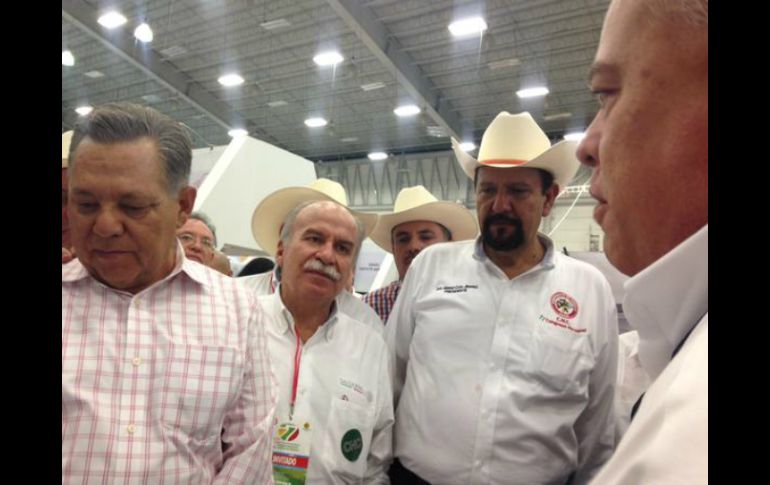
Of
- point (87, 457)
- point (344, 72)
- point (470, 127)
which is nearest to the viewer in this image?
point (87, 457)

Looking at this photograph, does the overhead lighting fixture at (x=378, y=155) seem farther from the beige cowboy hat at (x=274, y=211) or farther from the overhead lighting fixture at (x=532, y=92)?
the beige cowboy hat at (x=274, y=211)

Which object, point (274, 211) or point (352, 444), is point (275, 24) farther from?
point (352, 444)

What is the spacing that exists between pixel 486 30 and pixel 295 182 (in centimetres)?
533

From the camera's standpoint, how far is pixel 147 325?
4.19 ft

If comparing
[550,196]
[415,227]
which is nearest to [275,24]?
[415,227]

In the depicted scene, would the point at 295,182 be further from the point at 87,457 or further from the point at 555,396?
the point at 87,457

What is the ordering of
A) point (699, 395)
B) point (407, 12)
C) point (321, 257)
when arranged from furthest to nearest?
1. point (407, 12)
2. point (321, 257)
3. point (699, 395)

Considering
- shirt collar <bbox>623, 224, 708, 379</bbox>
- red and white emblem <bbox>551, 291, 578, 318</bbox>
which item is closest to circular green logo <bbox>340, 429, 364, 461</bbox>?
red and white emblem <bbox>551, 291, 578, 318</bbox>

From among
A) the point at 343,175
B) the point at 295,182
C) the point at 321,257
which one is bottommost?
the point at 321,257

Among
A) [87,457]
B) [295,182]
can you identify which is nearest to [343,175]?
[295,182]

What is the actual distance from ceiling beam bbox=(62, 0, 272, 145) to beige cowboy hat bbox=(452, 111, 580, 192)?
8613 millimetres

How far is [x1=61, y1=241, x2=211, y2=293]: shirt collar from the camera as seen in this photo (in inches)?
49.6

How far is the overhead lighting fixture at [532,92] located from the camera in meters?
9.97

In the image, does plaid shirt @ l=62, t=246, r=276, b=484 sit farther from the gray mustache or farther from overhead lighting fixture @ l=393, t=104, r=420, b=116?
overhead lighting fixture @ l=393, t=104, r=420, b=116
